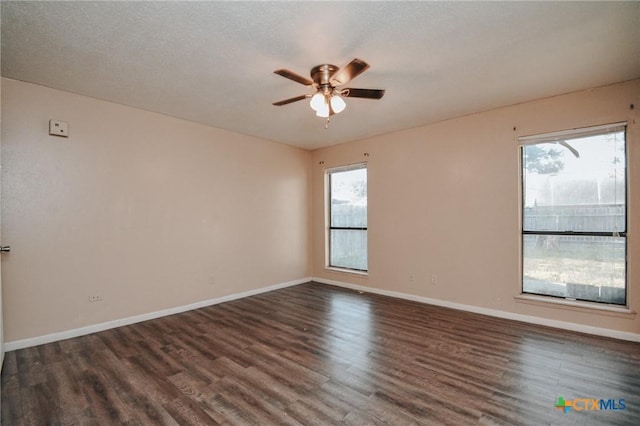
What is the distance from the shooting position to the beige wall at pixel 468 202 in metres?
3.19

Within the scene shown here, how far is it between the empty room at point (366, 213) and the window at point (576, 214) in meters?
0.02

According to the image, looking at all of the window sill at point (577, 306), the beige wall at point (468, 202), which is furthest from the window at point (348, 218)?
the window sill at point (577, 306)

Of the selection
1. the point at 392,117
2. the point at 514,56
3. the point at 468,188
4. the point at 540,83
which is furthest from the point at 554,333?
the point at 392,117

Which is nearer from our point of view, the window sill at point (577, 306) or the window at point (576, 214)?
the window sill at point (577, 306)

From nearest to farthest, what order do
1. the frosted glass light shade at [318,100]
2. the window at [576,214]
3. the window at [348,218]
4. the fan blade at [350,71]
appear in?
the fan blade at [350,71] → the frosted glass light shade at [318,100] → the window at [576,214] → the window at [348,218]

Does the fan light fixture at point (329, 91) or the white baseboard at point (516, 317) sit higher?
the fan light fixture at point (329, 91)

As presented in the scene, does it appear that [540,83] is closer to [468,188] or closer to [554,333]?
[468,188]

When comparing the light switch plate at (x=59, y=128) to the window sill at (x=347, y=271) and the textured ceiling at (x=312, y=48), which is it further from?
the window sill at (x=347, y=271)

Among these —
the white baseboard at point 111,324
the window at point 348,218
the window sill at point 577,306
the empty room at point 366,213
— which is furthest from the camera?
the window at point 348,218

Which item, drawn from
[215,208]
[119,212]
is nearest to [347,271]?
[215,208]

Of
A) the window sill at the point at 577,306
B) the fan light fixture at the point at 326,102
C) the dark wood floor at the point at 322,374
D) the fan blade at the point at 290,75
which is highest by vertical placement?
the fan blade at the point at 290,75

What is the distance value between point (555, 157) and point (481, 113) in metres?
1.02

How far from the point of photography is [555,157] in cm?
355

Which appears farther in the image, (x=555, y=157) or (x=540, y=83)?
(x=555, y=157)
